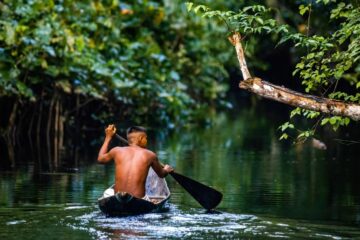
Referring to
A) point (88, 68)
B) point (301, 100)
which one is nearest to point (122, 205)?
point (301, 100)

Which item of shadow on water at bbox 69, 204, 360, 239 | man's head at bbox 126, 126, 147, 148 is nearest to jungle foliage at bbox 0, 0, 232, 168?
man's head at bbox 126, 126, 147, 148

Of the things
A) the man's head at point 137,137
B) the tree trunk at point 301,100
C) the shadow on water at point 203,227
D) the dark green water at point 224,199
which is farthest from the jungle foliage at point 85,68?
the tree trunk at point 301,100

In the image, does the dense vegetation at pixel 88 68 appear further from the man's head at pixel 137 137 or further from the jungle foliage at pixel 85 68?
the man's head at pixel 137 137

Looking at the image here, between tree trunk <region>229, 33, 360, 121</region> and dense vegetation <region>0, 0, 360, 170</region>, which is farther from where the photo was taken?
dense vegetation <region>0, 0, 360, 170</region>

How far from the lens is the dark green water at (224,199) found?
9367mm

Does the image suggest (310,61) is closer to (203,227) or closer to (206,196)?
(206,196)

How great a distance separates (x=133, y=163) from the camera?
10672 millimetres

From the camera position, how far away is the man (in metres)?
10.6

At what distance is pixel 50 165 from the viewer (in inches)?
645

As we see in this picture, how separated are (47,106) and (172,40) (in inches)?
376

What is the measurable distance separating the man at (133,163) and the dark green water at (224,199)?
38 centimetres

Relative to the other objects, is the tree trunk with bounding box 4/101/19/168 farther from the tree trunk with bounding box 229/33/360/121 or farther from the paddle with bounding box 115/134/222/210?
the tree trunk with bounding box 229/33/360/121

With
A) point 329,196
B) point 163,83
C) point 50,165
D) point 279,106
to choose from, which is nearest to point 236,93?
point 279,106

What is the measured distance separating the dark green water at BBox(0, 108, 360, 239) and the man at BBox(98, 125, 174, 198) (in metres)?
0.38
